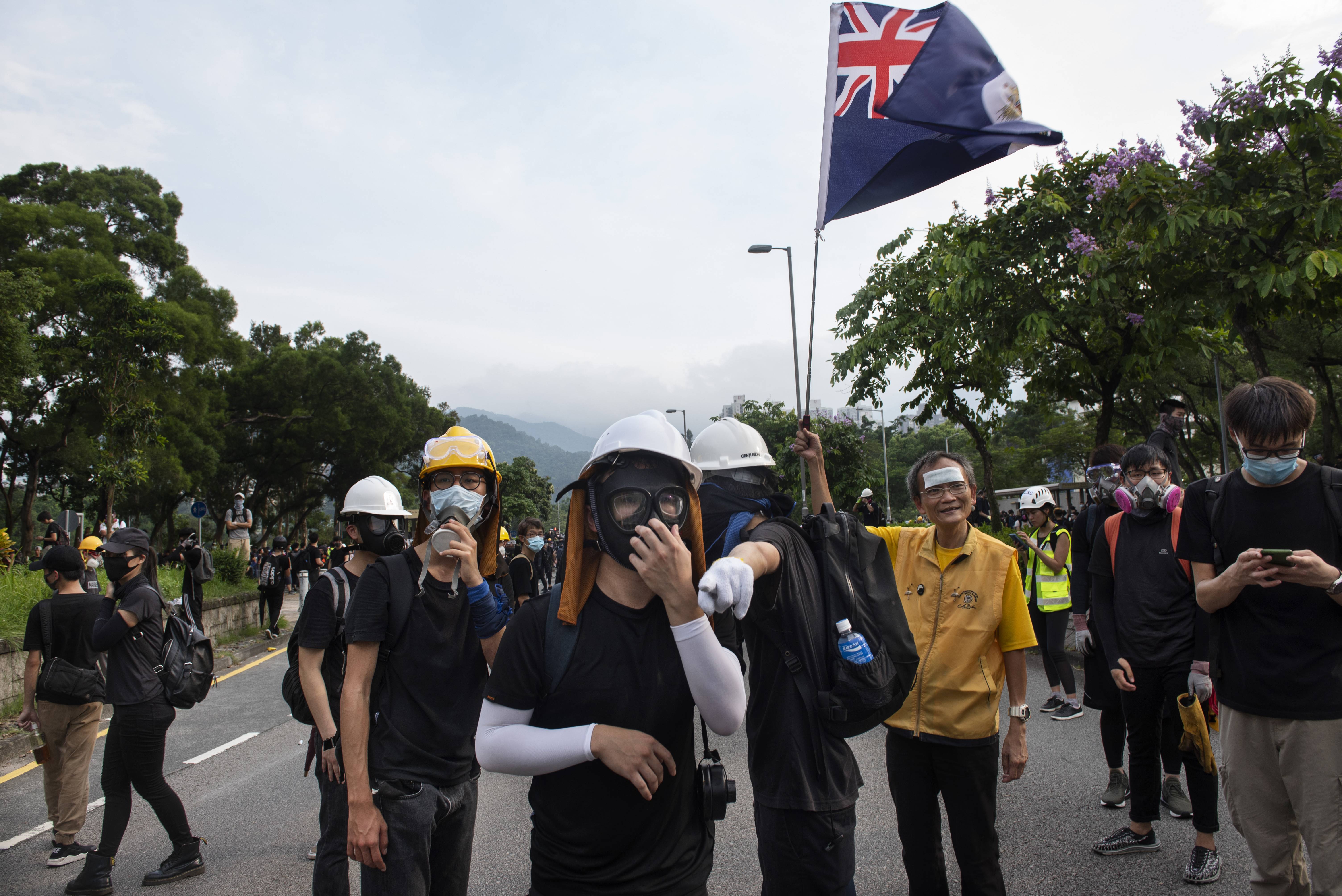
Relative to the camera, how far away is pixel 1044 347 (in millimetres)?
13406

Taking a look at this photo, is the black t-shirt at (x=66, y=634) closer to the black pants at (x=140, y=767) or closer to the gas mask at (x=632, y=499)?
the black pants at (x=140, y=767)

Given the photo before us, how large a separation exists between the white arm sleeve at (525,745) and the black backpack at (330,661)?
59.0 inches

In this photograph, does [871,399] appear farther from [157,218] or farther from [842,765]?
[157,218]

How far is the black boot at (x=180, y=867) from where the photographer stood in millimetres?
4457

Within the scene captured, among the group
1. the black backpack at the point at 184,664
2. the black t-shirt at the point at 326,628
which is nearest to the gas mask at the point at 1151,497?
the black t-shirt at the point at 326,628

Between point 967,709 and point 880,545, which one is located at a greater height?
point 880,545

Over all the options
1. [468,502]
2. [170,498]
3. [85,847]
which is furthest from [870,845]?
[170,498]

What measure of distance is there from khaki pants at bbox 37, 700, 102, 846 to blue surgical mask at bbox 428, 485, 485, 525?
3263 millimetres

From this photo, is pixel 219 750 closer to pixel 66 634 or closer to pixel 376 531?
pixel 66 634

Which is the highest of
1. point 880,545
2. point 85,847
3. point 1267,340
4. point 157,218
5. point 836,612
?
point 157,218

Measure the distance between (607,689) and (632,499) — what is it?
0.43 m

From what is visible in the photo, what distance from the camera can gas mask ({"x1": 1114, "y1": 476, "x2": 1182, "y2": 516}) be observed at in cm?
421

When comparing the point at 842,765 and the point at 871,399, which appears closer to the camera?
the point at 842,765

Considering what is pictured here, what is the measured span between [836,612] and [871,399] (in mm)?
16151
